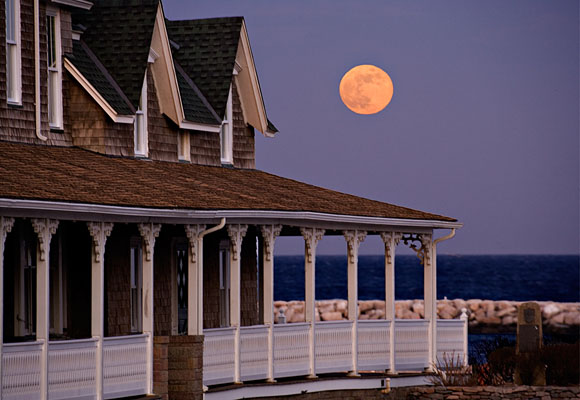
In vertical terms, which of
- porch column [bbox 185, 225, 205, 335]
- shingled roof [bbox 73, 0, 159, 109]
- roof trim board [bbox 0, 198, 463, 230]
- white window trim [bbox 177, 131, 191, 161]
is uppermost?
shingled roof [bbox 73, 0, 159, 109]

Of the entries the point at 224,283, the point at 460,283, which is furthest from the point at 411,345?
the point at 460,283

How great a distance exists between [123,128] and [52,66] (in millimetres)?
2248

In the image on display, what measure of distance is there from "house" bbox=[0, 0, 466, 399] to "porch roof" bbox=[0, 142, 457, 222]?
Answer: 78 millimetres

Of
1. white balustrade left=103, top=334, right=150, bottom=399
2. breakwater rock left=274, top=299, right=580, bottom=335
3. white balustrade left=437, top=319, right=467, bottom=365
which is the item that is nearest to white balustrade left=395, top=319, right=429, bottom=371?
white balustrade left=437, top=319, right=467, bottom=365

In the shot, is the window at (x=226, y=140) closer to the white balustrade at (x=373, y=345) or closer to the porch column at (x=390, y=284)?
the porch column at (x=390, y=284)

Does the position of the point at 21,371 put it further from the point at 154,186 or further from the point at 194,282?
the point at 154,186

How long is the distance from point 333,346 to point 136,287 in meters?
4.50

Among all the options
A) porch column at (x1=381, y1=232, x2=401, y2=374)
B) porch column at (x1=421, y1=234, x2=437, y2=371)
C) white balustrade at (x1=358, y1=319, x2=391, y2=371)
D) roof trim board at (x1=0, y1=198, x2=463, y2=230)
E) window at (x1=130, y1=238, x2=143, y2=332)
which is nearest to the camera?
roof trim board at (x1=0, y1=198, x2=463, y2=230)

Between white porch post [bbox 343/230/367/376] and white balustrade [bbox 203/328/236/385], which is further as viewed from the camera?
white porch post [bbox 343/230/367/376]

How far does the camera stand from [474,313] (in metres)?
92.3

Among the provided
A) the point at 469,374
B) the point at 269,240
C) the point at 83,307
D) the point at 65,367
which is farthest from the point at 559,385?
the point at 65,367

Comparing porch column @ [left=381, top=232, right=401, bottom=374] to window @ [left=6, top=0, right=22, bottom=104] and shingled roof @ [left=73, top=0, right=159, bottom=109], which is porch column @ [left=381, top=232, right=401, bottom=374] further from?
window @ [left=6, top=0, right=22, bottom=104]

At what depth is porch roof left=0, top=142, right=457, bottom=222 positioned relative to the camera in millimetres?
22812

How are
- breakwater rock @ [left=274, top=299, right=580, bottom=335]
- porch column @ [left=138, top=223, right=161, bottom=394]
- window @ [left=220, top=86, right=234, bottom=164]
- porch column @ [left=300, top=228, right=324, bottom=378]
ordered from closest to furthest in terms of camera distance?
porch column @ [left=138, top=223, right=161, bottom=394] → porch column @ [left=300, top=228, right=324, bottom=378] → window @ [left=220, top=86, right=234, bottom=164] → breakwater rock @ [left=274, top=299, right=580, bottom=335]
